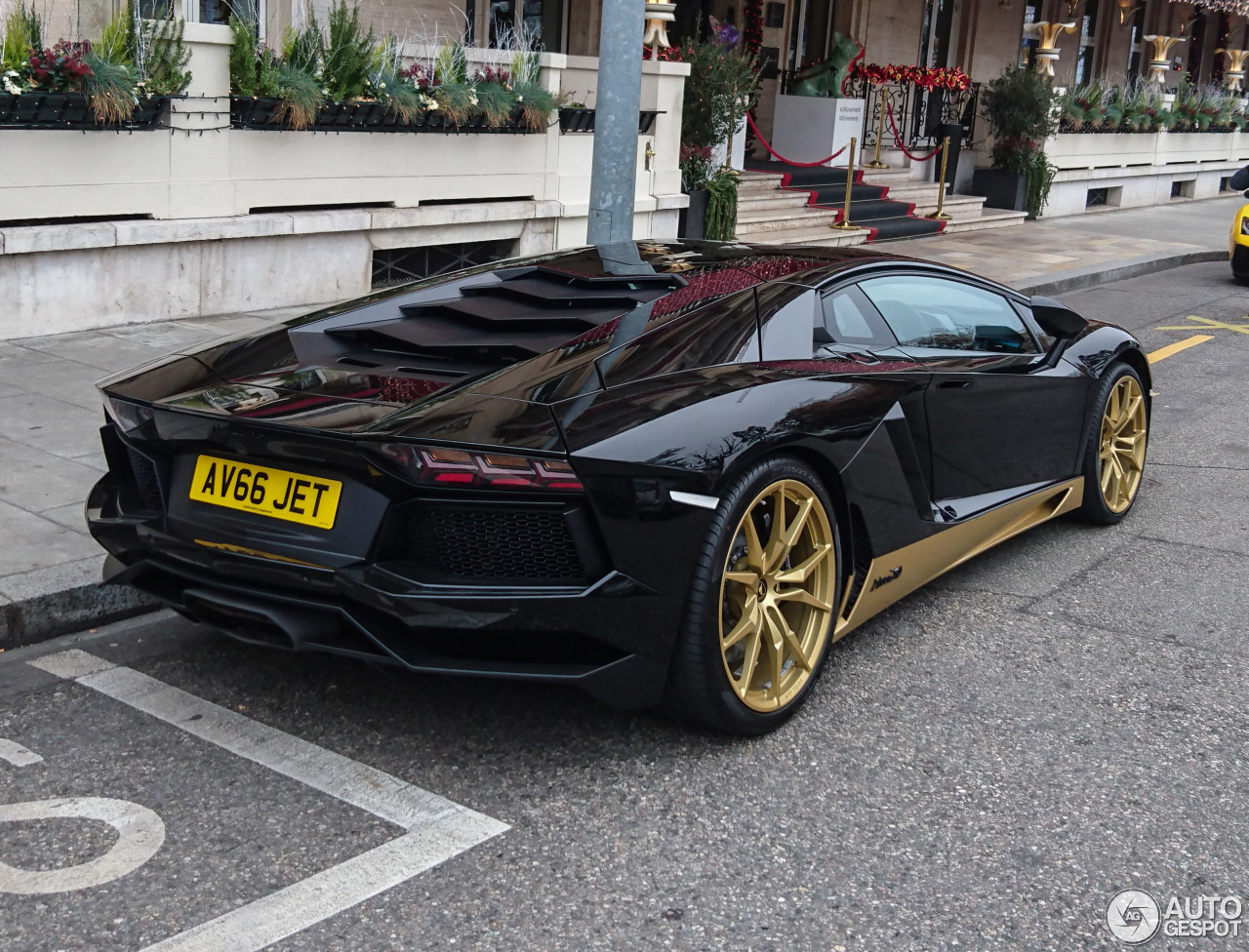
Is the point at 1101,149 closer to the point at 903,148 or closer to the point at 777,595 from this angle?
the point at 903,148

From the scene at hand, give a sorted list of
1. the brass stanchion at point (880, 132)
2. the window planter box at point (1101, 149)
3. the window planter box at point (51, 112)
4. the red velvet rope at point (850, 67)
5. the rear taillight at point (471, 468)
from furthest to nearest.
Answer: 1. the window planter box at point (1101, 149)
2. the brass stanchion at point (880, 132)
3. the red velvet rope at point (850, 67)
4. the window planter box at point (51, 112)
5. the rear taillight at point (471, 468)

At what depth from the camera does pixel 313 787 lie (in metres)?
3.42

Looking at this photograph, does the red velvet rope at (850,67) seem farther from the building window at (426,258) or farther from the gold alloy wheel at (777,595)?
the gold alloy wheel at (777,595)

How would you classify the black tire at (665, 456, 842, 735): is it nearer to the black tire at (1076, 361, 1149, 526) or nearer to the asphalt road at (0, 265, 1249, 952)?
the asphalt road at (0, 265, 1249, 952)

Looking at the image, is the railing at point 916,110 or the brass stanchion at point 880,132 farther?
the railing at point 916,110

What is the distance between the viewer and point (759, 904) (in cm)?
298

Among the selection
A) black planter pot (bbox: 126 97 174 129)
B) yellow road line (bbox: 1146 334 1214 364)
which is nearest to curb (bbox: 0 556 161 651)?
black planter pot (bbox: 126 97 174 129)

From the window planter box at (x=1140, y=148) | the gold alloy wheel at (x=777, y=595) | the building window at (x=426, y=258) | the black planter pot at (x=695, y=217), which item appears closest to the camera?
the gold alloy wheel at (x=777, y=595)

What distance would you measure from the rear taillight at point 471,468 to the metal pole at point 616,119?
4.18m

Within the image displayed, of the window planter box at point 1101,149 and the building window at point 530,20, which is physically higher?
the building window at point 530,20

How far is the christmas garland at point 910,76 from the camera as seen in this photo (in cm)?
1886
